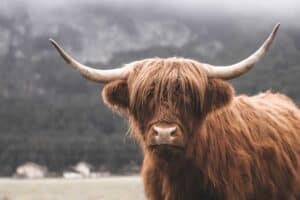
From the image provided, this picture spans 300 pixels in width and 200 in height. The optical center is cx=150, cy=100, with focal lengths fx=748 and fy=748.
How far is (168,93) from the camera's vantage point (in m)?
8.39

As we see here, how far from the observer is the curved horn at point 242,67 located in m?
8.55

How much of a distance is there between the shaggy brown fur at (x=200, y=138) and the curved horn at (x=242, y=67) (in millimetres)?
103

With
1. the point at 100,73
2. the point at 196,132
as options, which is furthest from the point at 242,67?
the point at 100,73

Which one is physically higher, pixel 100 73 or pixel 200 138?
pixel 100 73

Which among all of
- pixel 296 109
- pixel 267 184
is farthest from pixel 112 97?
pixel 296 109

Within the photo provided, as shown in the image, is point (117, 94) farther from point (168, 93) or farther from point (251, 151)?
point (251, 151)

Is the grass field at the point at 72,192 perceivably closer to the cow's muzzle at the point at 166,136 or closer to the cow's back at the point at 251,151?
the cow's back at the point at 251,151

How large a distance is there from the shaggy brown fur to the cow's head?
11 mm

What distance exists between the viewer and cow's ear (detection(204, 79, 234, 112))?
876 centimetres

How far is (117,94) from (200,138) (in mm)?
1122

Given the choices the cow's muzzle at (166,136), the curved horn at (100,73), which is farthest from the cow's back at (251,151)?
the curved horn at (100,73)

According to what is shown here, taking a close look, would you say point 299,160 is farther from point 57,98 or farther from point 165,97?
point 57,98

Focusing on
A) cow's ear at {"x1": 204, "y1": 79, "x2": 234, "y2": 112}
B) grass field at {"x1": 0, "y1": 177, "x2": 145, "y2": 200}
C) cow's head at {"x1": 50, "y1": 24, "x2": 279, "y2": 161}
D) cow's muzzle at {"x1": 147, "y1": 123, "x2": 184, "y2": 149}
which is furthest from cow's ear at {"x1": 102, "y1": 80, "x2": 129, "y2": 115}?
grass field at {"x1": 0, "y1": 177, "x2": 145, "y2": 200}

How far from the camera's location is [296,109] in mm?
11555
